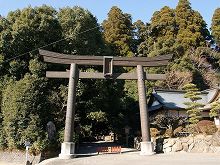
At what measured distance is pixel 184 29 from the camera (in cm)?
4653

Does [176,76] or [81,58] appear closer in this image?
[81,58]

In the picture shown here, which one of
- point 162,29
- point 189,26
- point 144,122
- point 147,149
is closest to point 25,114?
point 144,122

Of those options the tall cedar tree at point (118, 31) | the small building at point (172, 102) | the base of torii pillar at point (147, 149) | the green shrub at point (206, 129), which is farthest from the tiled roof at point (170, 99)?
the tall cedar tree at point (118, 31)

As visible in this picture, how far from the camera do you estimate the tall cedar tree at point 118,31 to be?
48594 millimetres

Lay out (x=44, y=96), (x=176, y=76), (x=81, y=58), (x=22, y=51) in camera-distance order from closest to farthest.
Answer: (x=81, y=58) → (x=44, y=96) → (x=22, y=51) → (x=176, y=76)

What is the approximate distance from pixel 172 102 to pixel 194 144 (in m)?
14.1

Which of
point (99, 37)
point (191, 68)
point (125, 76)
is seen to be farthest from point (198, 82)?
point (125, 76)

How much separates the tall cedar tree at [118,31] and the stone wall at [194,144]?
2858 centimetres

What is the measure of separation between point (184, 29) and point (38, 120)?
104 feet

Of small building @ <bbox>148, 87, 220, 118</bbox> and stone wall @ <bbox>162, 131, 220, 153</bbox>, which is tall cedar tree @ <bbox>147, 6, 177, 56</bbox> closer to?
small building @ <bbox>148, 87, 220, 118</bbox>

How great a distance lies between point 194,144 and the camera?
1980cm

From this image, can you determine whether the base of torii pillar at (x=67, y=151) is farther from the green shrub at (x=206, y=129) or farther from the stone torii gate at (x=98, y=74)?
the green shrub at (x=206, y=129)

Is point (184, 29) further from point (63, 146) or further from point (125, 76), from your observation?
point (63, 146)

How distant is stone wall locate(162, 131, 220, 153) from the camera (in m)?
19.5
